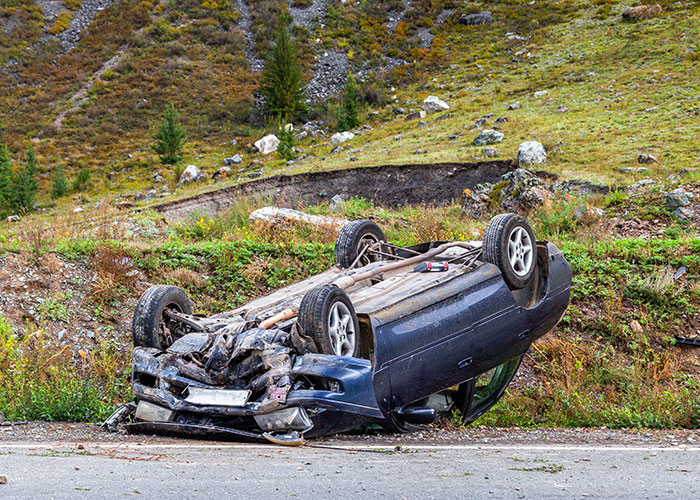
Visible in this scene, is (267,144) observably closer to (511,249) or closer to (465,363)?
(511,249)

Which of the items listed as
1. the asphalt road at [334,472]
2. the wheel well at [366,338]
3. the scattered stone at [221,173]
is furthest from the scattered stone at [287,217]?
the scattered stone at [221,173]

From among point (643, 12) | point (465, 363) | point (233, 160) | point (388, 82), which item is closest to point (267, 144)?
point (233, 160)

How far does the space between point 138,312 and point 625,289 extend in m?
7.01

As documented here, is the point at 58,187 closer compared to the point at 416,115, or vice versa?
the point at 58,187

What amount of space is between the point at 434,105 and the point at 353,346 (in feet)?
93.7

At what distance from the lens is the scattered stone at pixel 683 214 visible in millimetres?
12281

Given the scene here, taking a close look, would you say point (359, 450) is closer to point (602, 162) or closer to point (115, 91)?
point (602, 162)

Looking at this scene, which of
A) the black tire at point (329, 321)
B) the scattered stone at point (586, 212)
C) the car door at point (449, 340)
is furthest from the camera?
the scattered stone at point (586, 212)

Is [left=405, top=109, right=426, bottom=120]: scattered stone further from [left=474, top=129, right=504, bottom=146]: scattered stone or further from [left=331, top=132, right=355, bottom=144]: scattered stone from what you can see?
[left=474, top=129, right=504, bottom=146]: scattered stone

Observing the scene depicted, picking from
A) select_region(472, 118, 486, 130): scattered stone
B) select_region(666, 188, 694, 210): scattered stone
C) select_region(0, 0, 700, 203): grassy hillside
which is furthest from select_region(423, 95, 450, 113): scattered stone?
select_region(666, 188, 694, 210): scattered stone

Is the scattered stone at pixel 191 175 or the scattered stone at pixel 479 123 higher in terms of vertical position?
the scattered stone at pixel 479 123

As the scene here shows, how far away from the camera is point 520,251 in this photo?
245 inches

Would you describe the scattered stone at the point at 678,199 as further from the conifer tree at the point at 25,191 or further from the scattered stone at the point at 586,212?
the conifer tree at the point at 25,191

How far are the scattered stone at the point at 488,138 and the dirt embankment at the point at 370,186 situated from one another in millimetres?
2661
